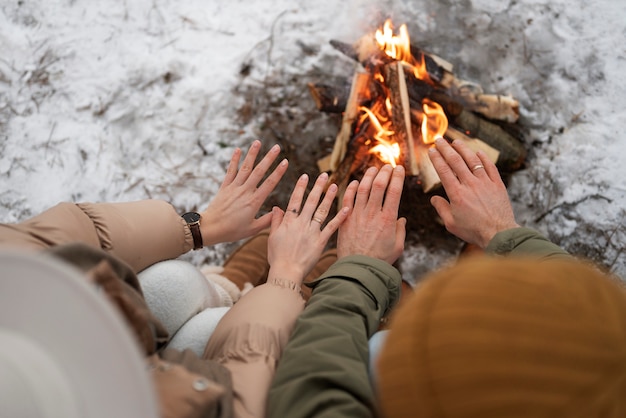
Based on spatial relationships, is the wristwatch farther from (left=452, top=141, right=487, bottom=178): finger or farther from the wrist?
(left=452, top=141, right=487, bottom=178): finger

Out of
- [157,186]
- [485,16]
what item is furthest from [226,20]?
[485,16]

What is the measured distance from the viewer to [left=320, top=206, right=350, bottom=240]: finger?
216cm

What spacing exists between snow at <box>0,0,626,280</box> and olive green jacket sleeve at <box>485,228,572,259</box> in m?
0.78

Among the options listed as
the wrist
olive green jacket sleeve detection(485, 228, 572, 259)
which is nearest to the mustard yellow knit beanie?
olive green jacket sleeve detection(485, 228, 572, 259)

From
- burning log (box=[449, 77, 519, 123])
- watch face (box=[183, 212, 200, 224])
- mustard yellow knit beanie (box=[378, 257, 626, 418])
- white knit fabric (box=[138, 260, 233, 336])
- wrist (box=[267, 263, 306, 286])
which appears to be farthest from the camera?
burning log (box=[449, 77, 519, 123])

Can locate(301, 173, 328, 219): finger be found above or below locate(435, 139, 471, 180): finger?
below

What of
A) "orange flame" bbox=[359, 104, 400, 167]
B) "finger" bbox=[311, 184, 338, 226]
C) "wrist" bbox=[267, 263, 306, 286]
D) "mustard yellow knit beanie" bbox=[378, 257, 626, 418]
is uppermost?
"mustard yellow knit beanie" bbox=[378, 257, 626, 418]

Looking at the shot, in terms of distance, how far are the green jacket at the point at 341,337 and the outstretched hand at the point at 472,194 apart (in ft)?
0.46

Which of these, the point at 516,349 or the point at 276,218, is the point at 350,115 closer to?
the point at 276,218

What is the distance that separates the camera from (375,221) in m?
2.14

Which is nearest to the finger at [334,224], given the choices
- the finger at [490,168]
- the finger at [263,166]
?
the finger at [263,166]

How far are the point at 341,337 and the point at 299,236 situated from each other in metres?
0.67

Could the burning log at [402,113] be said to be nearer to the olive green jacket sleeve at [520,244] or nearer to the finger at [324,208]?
the finger at [324,208]

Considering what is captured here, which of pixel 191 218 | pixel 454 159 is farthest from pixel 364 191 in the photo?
pixel 191 218
